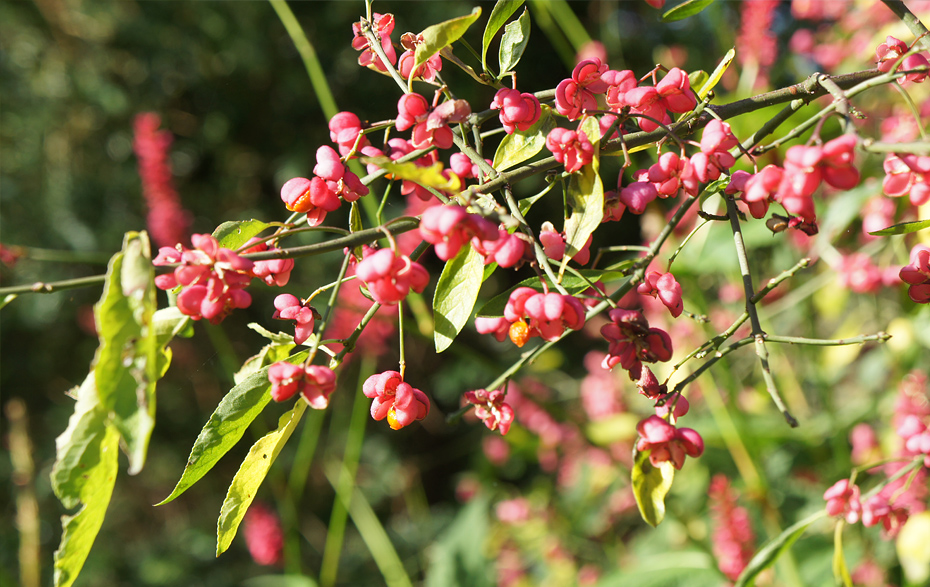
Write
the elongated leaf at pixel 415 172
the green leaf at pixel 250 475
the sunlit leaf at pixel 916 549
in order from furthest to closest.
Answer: the sunlit leaf at pixel 916 549
the green leaf at pixel 250 475
the elongated leaf at pixel 415 172

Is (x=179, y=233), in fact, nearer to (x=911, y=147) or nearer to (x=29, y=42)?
(x=29, y=42)

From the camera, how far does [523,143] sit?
16.3 inches

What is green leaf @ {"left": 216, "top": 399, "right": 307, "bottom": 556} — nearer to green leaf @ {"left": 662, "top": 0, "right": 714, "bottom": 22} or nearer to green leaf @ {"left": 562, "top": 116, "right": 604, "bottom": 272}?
green leaf @ {"left": 562, "top": 116, "right": 604, "bottom": 272}

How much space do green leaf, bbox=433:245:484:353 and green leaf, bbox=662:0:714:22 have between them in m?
0.26

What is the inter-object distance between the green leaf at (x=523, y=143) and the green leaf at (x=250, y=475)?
201 millimetres

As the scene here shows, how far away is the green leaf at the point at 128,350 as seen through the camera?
292 millimetres

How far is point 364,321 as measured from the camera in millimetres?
364

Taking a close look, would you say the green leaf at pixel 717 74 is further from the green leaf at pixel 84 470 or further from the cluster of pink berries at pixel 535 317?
the green leaf at pixel 84 470

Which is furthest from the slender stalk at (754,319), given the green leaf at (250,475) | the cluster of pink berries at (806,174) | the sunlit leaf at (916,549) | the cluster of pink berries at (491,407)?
the sunlit leaf at (916,549)

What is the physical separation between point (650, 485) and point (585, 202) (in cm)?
19

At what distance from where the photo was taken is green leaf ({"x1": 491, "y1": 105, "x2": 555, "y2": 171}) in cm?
41

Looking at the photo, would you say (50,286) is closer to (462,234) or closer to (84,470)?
(84,470)

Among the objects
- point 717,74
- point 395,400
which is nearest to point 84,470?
point 395,400

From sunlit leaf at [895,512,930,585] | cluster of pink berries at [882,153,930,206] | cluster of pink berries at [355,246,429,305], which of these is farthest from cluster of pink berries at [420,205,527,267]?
sunlit leaf at [895,512,930,585]
